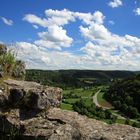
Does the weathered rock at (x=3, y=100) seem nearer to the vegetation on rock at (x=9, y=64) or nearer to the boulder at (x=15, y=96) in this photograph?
the boulder at (x=15, y=96)

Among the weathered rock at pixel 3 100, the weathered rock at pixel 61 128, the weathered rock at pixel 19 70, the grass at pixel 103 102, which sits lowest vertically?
the grass at pixel 103 102

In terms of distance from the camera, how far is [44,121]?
10.1m

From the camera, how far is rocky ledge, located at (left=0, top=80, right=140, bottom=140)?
9.41 meters

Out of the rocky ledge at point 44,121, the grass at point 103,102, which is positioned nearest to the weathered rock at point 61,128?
the rocky ledge at point 44,121

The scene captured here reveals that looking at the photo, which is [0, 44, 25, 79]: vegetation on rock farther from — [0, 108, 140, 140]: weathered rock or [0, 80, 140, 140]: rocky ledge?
[0, 108, 140, 140]: weathered rock

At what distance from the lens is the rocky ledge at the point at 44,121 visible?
30.9 feet

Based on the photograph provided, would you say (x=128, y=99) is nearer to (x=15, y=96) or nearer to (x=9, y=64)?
(x=9, y=64)

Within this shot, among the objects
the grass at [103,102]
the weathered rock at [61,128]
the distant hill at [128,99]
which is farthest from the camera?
the grass at [103,102]

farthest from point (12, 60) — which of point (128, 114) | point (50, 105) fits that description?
point (128, 114)

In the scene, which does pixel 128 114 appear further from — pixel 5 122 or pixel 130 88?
pixel 5 122

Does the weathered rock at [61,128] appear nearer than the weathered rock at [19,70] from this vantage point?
Yes

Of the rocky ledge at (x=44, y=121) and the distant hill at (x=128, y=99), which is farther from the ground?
the rocky ledge at (x=44, y=121)

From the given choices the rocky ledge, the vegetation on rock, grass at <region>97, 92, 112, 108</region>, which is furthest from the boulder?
grass at <region>97, 92, 112, 108</region>

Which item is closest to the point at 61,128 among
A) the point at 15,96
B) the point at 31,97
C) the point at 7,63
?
the point at 31,97
